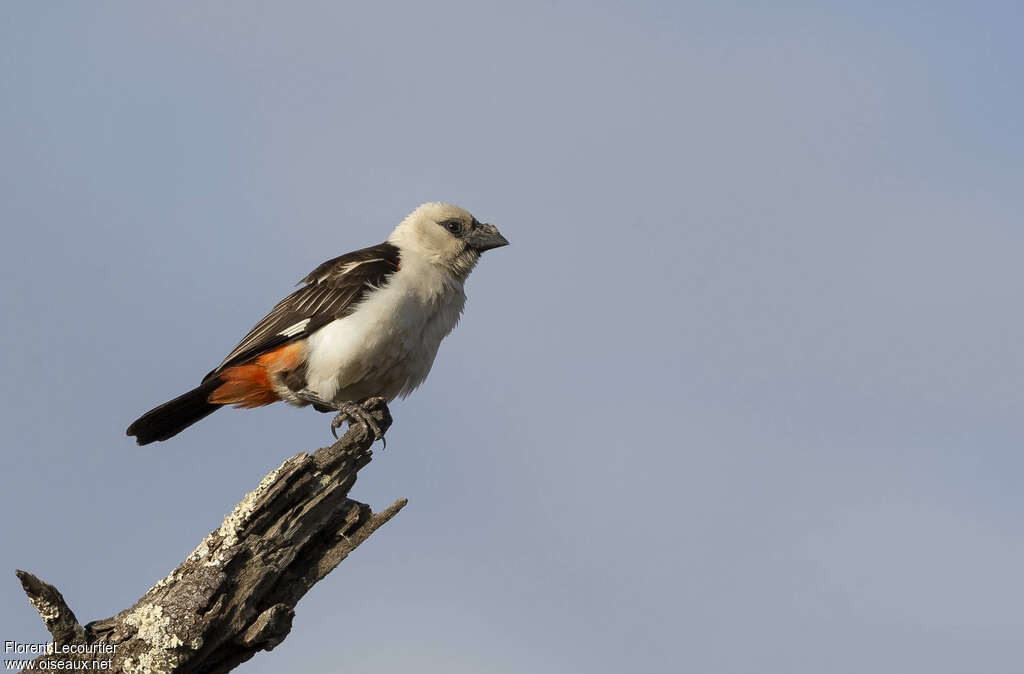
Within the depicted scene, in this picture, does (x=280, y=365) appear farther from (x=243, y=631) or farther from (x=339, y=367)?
(x=243, y=631)

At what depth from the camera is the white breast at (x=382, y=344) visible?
824cm

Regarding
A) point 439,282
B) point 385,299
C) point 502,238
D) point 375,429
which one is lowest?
point 375,429

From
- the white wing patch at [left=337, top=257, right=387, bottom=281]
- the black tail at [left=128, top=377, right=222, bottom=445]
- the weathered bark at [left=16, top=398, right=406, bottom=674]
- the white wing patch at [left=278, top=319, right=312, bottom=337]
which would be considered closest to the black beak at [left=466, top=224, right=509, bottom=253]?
the white wing patch at [left=337, top=257, right=387, bottom=281]

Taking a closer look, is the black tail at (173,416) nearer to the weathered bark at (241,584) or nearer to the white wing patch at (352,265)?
the white wing patch at (352,265)

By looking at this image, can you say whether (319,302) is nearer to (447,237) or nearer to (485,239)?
(447,237)

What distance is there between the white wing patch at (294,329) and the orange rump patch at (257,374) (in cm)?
8

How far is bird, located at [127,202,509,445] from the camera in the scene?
326 inches

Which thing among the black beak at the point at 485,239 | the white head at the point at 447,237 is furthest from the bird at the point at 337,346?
the black beak at the point at 485,239

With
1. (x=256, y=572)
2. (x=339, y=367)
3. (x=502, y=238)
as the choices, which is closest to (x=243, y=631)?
(x=256, y=572)

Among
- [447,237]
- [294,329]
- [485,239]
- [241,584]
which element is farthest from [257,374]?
[241,584]

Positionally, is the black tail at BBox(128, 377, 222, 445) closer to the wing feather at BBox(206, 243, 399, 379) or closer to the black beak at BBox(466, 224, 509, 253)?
the wing feather at BBox(206, 243, 399, 379)

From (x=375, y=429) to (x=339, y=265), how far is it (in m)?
1.98

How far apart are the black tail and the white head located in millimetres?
2052

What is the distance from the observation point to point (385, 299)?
836 centimetres
